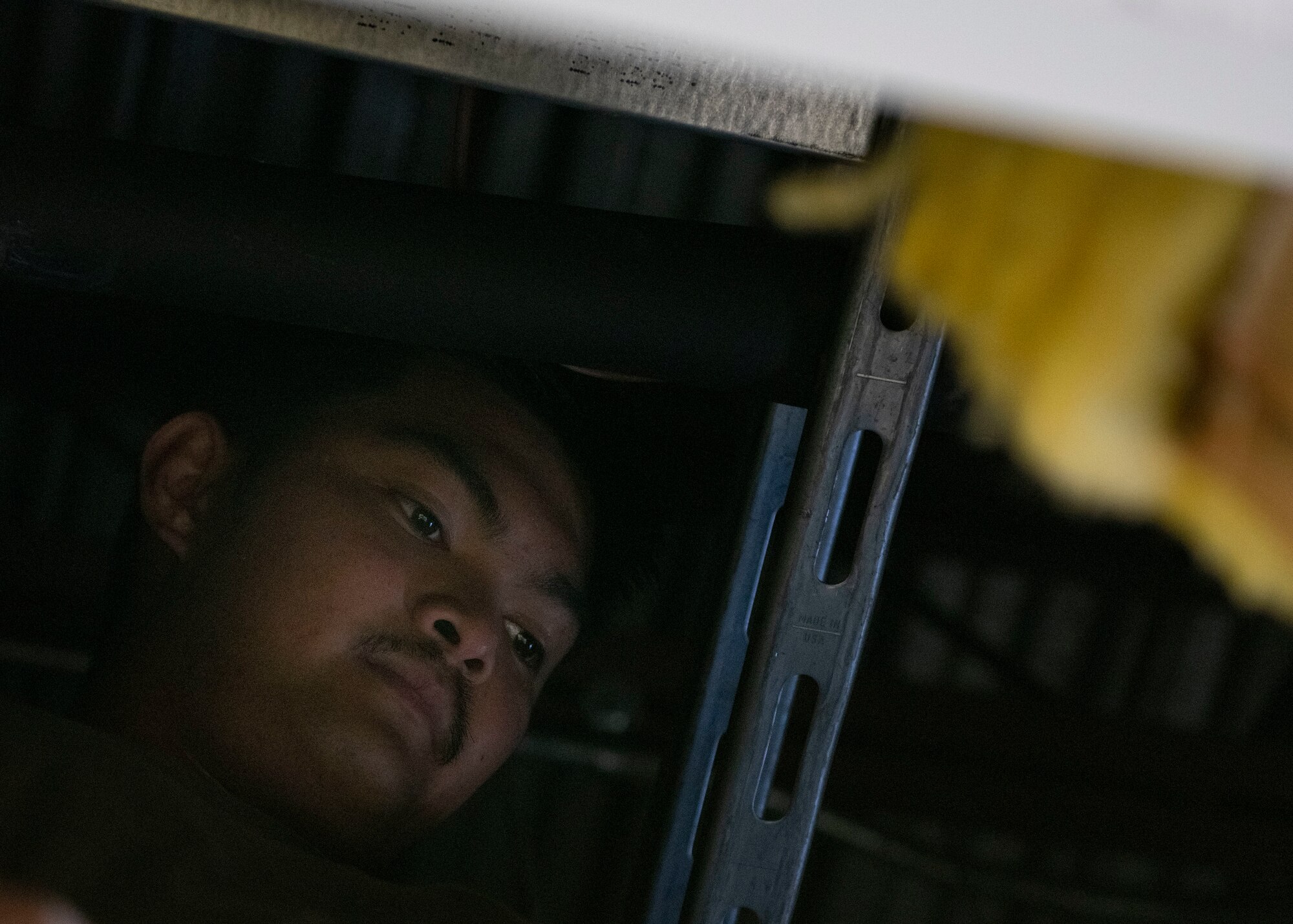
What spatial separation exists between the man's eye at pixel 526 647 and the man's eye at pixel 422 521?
17cm

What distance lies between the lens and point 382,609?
1628 millimetres

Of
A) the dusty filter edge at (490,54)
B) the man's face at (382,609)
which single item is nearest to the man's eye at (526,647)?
the man's face at (382,609)

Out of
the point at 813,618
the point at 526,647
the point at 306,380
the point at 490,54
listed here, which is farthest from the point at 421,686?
the point at 490,54

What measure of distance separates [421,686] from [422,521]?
0.23m

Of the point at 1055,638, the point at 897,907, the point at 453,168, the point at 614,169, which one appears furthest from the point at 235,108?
the point at 897,907

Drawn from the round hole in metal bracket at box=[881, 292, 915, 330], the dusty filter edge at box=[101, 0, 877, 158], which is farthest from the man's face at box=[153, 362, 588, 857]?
the dusty filter edge at box=[101, 0, 877, 158]

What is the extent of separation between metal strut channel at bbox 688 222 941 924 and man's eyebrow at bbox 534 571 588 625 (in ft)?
2.00

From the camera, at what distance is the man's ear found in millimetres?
1758

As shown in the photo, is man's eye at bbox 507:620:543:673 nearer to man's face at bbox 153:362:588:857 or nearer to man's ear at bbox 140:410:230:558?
man's face at bbox 153:362:588:857

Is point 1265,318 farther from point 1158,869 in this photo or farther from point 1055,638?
point 1158,869

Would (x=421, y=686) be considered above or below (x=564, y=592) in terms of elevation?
below

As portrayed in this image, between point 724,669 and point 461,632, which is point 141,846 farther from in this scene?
point 724,669

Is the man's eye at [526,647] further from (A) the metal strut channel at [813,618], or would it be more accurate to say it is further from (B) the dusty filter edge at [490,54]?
(B) the dusty filter edge at [490,54]

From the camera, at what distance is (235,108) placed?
7.26ft
